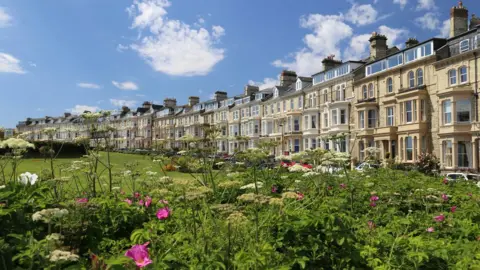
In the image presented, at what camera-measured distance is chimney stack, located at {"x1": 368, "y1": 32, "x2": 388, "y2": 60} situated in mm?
40969

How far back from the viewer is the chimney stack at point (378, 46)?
4097cm

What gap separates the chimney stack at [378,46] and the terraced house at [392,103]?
4.3 inches

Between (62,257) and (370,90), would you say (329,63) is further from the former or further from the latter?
(62,257)

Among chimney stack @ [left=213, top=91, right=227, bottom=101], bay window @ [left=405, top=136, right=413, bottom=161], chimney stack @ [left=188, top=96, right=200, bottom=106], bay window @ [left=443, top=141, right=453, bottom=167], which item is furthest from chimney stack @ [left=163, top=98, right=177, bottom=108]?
bay window @ [left=443, top=141, right=453, bottom=167]

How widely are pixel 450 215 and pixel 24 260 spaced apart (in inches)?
236

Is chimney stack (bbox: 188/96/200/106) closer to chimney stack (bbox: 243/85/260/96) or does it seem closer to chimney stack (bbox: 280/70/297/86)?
chimney stack (bbox: 243/85/260/96)

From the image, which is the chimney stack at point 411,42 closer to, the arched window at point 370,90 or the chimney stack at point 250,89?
the arched window at point 370,90

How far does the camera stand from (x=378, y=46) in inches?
1614

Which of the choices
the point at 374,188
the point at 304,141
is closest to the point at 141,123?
the point at 304,141

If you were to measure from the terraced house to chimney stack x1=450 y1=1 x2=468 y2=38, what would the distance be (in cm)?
9

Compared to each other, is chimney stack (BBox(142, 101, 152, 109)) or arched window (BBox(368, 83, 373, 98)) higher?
chimney stack (BBox(142, 101, 152, 109))

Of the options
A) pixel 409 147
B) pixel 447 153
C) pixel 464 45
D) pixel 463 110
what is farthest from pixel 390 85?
pixel 447 153

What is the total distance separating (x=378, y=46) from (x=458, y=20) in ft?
30.3

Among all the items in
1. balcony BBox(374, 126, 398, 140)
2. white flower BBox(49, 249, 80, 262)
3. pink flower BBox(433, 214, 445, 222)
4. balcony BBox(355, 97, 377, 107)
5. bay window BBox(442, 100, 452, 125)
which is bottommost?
pink flower BBox(433, 214, 445, 222)
